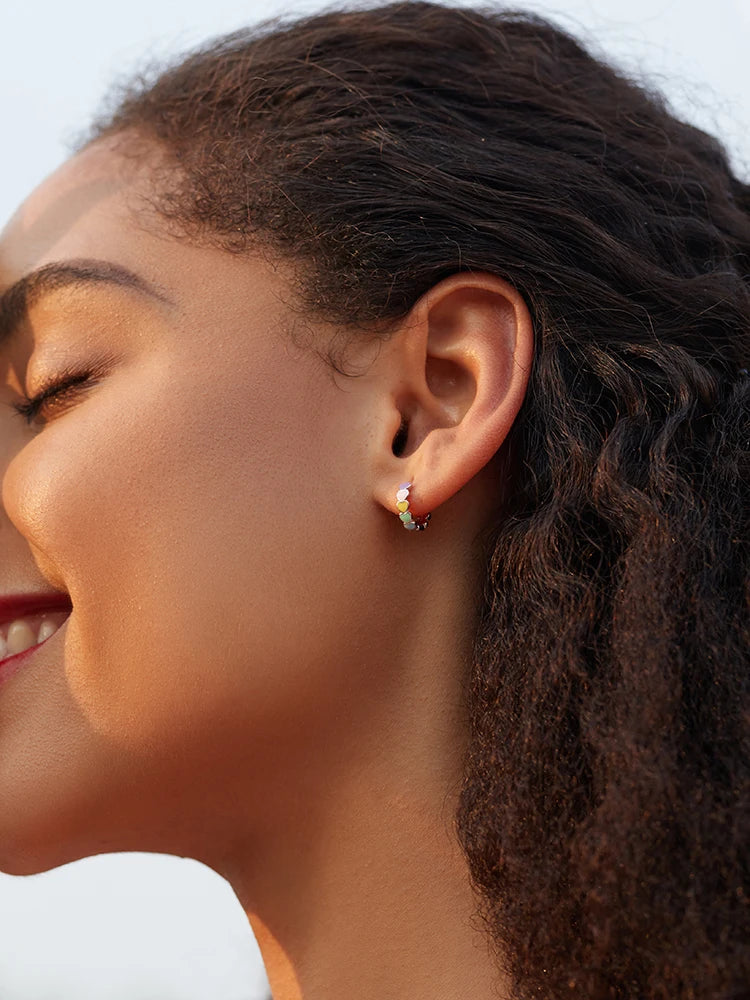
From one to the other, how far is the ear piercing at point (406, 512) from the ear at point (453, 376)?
2cm

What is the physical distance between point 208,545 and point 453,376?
0.38 m

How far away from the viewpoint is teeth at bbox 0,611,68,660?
154cm

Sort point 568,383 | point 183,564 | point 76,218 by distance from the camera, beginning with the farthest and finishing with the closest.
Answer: point 76,218
point 568,383
point 183,564

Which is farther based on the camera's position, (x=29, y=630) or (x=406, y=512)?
(x=29, y=630)

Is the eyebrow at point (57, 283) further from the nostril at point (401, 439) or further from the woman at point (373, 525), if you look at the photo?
the nostril at point (401, 439)

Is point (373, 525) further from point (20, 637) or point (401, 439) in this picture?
point (20, 637)

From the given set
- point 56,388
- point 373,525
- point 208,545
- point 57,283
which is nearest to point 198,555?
point 208,545

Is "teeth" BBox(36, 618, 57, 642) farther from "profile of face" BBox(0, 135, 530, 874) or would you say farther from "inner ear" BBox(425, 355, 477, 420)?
"inner ear" BBox(425, 355, 477, 420)

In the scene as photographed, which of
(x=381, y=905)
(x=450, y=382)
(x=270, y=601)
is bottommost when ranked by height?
(x=381, y=905)

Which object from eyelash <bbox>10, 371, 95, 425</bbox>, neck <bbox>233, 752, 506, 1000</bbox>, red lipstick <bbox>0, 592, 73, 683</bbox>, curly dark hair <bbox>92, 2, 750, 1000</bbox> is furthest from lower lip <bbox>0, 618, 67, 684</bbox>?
curly dark hair <bbox>92, 2, 750, 1000</bbox>

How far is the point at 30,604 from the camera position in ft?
5.06

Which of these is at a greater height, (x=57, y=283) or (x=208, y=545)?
(x=57, y=283)

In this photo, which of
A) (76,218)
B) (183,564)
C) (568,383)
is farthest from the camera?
(76,218)

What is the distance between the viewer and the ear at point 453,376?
147 cm
